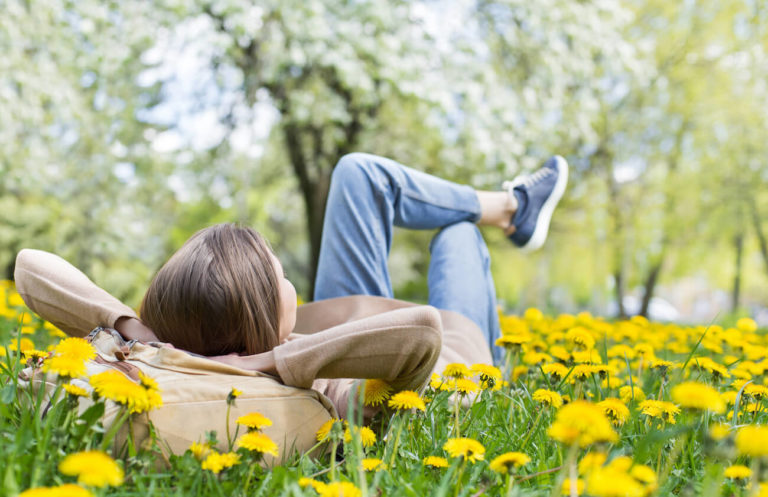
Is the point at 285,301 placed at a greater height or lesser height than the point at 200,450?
greater

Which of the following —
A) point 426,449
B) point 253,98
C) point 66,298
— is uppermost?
point 253,98

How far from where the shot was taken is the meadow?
90 centimetres

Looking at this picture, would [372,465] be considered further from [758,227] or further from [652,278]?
[652,278]

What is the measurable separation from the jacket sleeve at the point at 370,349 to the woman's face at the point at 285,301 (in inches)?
8.1

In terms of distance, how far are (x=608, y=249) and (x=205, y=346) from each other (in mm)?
15633

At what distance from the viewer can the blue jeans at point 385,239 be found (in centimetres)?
222

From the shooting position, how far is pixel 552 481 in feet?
3.90

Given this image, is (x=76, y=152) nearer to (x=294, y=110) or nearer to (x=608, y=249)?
(x=294, y=110)

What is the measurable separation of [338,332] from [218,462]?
32cm

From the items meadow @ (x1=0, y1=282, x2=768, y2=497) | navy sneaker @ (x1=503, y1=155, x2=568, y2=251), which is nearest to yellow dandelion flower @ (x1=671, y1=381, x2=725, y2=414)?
meadow @ (x1=0, y1=282, x2=768, y2=497)

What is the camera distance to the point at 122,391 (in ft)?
3.35

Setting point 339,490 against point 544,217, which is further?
point 544,217

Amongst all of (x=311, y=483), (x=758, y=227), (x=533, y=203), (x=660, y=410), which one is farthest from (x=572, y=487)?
(x=758, y=227)

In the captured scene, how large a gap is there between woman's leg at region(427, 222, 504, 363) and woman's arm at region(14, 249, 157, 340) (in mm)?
1091
